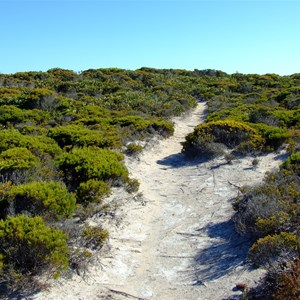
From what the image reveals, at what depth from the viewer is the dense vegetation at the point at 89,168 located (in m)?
5.01

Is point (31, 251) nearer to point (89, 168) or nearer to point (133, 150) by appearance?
point (89, 168)

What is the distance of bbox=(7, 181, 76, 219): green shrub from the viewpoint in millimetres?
6301

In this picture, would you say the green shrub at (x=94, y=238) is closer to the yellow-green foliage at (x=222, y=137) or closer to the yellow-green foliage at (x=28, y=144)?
the yellow-green foliage at (x=28, y=144)

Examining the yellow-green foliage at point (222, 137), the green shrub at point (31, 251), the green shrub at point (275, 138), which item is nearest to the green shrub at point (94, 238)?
the green shrub at point (31, 251)

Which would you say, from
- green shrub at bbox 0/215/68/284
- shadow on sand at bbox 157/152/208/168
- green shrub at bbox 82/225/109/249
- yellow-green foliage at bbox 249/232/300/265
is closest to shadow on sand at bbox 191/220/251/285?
yellow-green foliage at bbox 249/232/300/265

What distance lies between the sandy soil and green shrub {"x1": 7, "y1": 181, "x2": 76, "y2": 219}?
2.96 ft

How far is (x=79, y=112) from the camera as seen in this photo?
17.3m

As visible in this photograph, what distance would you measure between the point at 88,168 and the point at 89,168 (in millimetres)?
25

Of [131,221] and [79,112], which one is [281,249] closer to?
[131,221]

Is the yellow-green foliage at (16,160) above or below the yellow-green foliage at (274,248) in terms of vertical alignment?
above

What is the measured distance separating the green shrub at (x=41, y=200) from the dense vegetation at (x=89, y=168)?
2 centimetres

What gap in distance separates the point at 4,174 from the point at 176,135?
Answer: 8.63 metres

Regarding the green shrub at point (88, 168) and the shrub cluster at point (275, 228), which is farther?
the green shrub at point (88, 168)

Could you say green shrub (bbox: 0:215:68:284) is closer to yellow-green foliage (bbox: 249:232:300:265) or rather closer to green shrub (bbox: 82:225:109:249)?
green shrub (bbox: 82:225:109:249)
